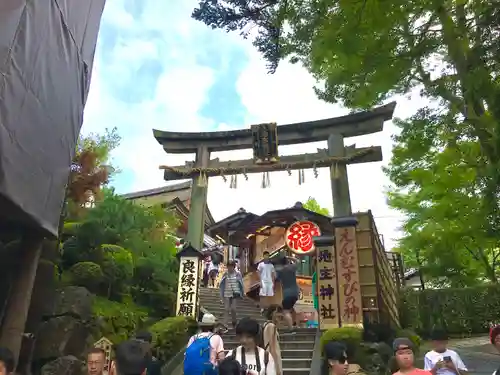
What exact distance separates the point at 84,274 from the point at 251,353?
24.6 feet

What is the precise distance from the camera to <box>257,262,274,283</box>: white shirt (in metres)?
12.6

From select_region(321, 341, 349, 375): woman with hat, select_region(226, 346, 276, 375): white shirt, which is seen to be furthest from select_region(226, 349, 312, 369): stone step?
select_region(321, 341, 349, 375): woman with hat

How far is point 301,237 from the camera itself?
1614 centimetres

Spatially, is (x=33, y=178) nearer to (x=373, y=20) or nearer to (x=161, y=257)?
(x=373, y=20)

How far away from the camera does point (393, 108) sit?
14.5 meters

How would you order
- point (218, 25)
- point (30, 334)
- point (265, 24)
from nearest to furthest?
1. point (218, 25)
2. point (265, 24)
3. point (30, 334)

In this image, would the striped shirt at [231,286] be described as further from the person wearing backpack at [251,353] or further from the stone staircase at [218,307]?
the person wearing backpack at [251,353]

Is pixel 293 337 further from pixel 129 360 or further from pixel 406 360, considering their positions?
pixel 129 360

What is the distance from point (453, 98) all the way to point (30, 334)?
7.98 meters

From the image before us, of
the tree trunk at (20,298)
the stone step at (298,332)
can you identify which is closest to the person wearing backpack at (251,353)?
the tree trunk at (20,298)

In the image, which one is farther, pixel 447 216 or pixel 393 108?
pixel 393 108

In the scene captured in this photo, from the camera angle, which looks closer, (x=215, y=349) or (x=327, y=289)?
(x=215, y=349)

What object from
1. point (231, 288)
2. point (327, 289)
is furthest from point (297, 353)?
point (231, 288)

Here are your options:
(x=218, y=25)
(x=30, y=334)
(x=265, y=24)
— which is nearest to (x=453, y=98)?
(x=265, y=24)
